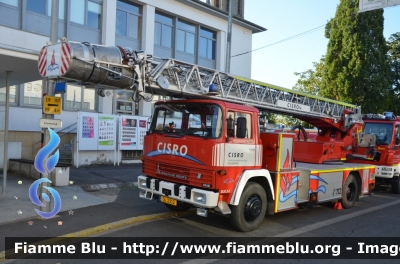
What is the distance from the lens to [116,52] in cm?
657

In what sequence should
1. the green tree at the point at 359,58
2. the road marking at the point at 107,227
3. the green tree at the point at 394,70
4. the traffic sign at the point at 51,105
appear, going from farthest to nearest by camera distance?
the green tree at the point at 394,70, the green tree at the point at 359,58, the traffic sign at the point at 51,105, the road marking at the point at 107,227

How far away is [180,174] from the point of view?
7.03 m

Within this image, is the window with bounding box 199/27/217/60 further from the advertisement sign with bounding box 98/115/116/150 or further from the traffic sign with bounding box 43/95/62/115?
the traffic sign with bounding box 43/95/62/115

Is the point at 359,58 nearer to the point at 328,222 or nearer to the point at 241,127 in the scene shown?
the point at 328,222

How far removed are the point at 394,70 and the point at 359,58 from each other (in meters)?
7.21

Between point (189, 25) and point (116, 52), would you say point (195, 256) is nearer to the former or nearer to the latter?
point (116, 52)

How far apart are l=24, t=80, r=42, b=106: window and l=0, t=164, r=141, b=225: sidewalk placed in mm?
3494

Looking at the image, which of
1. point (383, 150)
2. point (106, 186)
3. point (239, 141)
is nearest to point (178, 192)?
point (239, 141)

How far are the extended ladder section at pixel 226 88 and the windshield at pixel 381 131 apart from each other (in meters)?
3.49

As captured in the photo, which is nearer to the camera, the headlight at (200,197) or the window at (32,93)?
the headlight at (200,197)

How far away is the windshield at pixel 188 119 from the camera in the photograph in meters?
6.83

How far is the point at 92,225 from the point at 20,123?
30.9 ft

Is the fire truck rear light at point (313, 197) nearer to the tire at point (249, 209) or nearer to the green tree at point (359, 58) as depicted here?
the tire at point (249, 209)

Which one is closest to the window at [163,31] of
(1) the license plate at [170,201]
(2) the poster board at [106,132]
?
(2) the poster board at [106,132]
